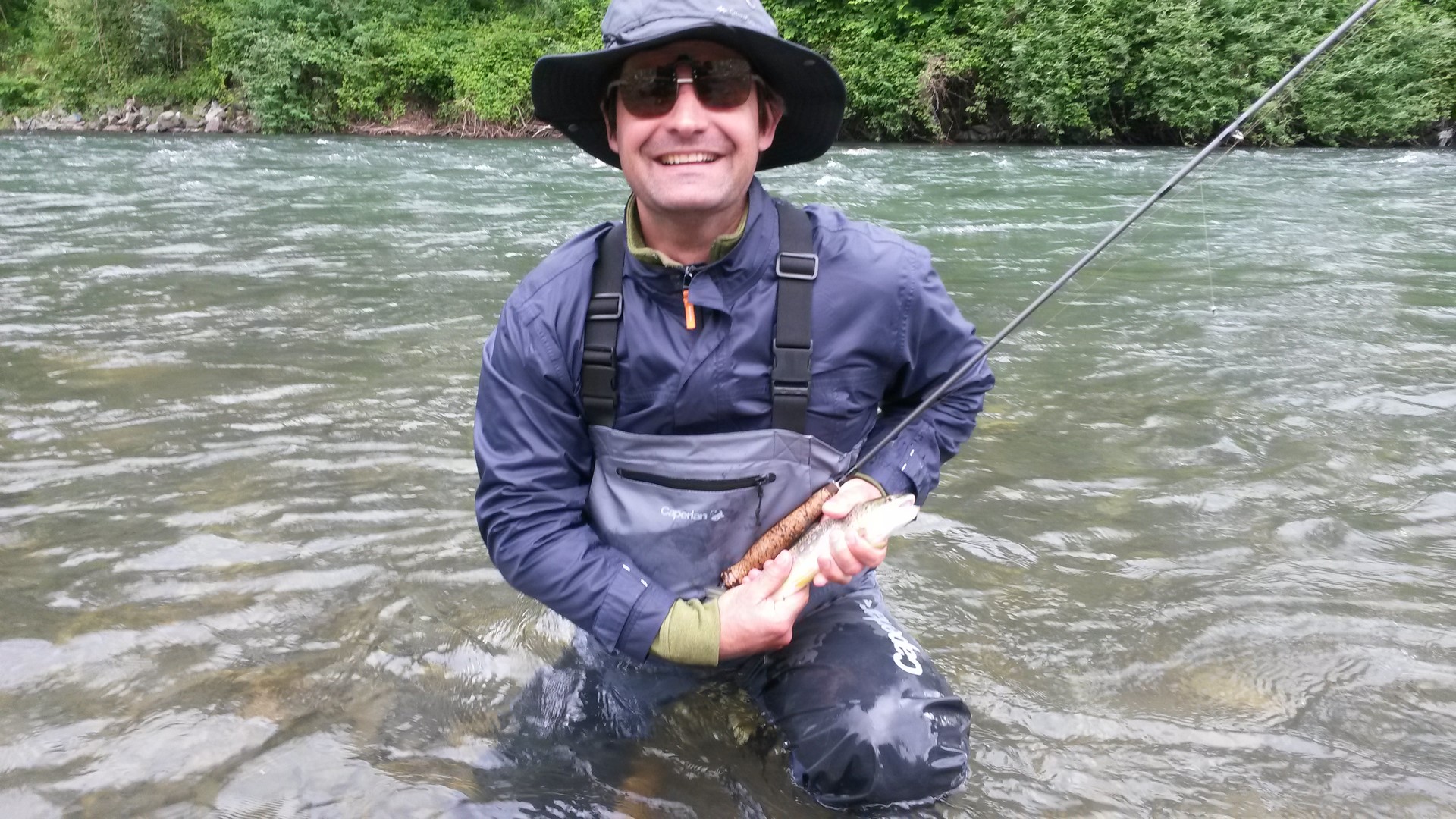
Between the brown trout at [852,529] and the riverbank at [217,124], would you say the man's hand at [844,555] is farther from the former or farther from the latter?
the riverbank at [217,124]

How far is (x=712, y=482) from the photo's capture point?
242cm

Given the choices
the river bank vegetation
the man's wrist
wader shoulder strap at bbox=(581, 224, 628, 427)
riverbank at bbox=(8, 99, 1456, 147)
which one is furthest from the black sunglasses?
riverbank at bbox=(8, 99, 1456, 147)

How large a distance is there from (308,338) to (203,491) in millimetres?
2342

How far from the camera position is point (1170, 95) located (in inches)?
800

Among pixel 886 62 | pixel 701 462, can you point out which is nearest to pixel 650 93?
pixel 701 462

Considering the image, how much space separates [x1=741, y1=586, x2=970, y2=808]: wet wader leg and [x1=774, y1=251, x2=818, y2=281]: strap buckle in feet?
2.93

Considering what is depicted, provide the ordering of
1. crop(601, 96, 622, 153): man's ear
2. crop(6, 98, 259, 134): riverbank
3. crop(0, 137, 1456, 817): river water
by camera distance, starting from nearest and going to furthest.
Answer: crop(601, 96, 622, 153): man's ear → crop(0, 137, 1456, 817): river water → crop(6, 98, 259, 134): riverbank

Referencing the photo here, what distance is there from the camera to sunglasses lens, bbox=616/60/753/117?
2.29 m

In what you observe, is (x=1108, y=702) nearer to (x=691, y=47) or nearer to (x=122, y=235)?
(x=691, y=47)

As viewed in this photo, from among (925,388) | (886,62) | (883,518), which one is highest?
(886,62)

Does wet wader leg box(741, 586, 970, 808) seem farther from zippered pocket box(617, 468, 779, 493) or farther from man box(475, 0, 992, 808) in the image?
zippered pocket box(617, 468, 779, 493)

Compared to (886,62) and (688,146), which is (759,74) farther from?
(886,62)

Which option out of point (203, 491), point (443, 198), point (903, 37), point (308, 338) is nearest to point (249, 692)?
point (203, 491)

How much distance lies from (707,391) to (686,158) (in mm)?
531
